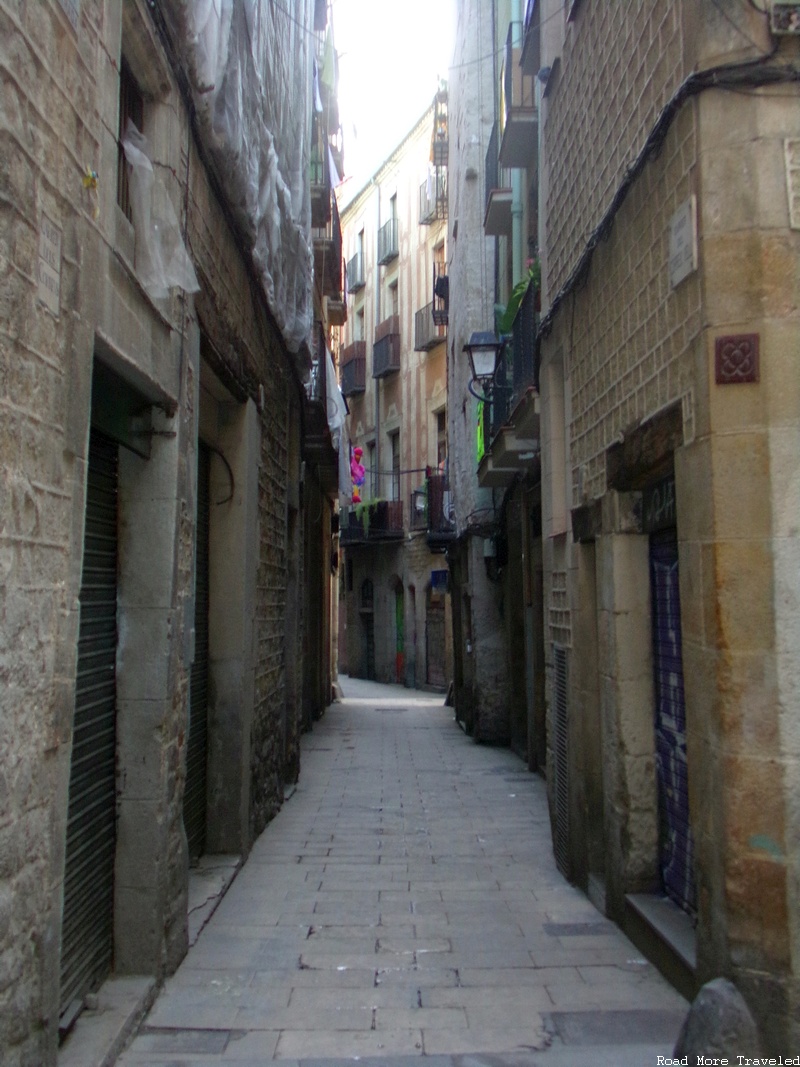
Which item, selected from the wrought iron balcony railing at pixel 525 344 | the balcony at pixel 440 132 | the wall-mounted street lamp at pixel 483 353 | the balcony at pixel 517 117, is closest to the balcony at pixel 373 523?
the balcony at pixel 440 132

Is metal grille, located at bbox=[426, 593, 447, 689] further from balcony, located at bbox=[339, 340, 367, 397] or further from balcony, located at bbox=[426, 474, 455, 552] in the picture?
balcony, located at bbox=[339, 340, 367, 397]

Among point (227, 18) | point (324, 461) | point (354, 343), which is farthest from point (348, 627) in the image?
point (227, 18)

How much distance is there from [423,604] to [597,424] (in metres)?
18.6

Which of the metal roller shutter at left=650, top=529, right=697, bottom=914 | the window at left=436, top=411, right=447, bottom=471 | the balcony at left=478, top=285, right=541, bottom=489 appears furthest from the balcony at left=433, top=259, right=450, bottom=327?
the metal roller shutter at left=650, top=529, right=697, bottom=914

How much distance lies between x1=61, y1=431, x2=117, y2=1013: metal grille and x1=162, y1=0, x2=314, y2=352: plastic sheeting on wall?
2.14m

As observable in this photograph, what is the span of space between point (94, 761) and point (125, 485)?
1347mm

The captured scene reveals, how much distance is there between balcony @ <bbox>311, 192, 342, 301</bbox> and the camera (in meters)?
14.9

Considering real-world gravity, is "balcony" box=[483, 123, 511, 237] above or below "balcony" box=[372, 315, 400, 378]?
below

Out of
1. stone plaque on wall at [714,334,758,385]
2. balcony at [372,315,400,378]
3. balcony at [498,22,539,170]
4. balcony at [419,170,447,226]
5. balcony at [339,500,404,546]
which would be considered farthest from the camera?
balcony at [372,315,400,378]

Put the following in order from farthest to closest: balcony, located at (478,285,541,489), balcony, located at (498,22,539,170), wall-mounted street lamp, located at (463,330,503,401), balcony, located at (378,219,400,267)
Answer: balcony, located at (378,219,400,267) < wall-mounted street lamp, located at (463,330,503,401) < balcony, located at (498,22,539,170) < balcony, located at (478,285,541,489)

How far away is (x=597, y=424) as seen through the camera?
6.23m

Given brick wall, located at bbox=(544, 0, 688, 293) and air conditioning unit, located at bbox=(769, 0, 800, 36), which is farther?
brick wall, located at bbox=(544, 0, 688, 293)

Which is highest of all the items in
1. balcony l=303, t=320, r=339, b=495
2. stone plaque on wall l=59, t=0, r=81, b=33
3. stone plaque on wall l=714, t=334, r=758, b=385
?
balcony l=303, t=320, r=339, b=495

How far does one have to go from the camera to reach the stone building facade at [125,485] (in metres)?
2.95
